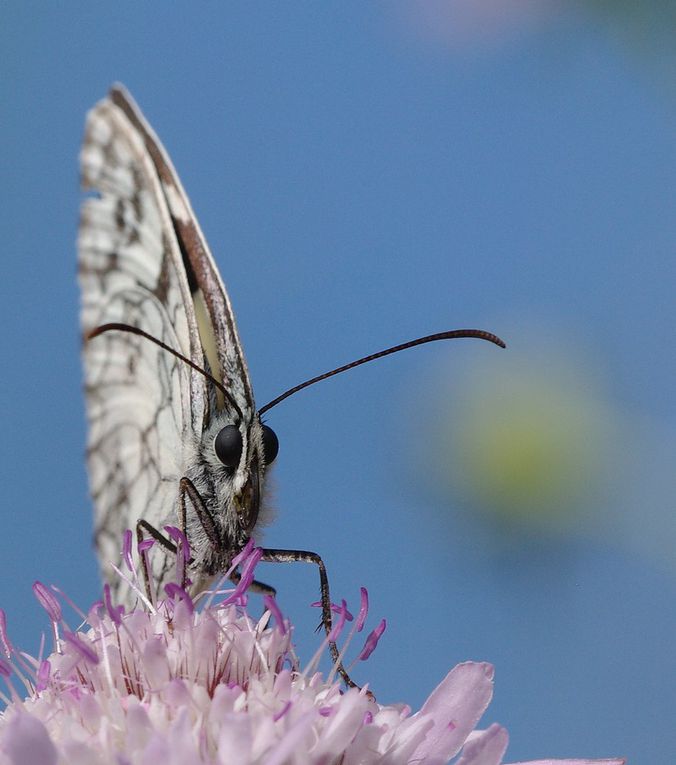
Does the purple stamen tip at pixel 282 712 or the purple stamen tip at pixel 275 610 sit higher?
the purple stamen tip at pixel 275 610

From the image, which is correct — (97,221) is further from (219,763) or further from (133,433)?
(219,763)

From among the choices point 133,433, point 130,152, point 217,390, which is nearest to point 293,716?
point 217,390

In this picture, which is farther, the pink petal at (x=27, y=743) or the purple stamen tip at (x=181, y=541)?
the purple stamen tip at (x=181, y=541)

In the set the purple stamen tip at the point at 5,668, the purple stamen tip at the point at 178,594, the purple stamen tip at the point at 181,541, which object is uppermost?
the purple stamen tip at the point at 181,541

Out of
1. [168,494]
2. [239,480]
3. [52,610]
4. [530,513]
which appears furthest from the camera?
[530,513]

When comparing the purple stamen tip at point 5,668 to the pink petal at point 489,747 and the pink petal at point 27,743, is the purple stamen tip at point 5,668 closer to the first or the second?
the pink petal at point 27,743

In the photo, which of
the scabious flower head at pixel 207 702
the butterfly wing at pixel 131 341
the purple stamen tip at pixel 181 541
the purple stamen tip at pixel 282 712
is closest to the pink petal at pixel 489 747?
the scabious flower head at pixel 207 702

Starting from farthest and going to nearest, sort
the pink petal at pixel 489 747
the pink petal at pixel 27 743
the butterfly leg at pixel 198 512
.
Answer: the butterfly leg at pixel 198 512 → the pink petal at pixel 489 747 → the pink petal at pixel 27 743

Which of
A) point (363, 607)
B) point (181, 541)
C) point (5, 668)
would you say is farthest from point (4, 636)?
point (363, 607)
